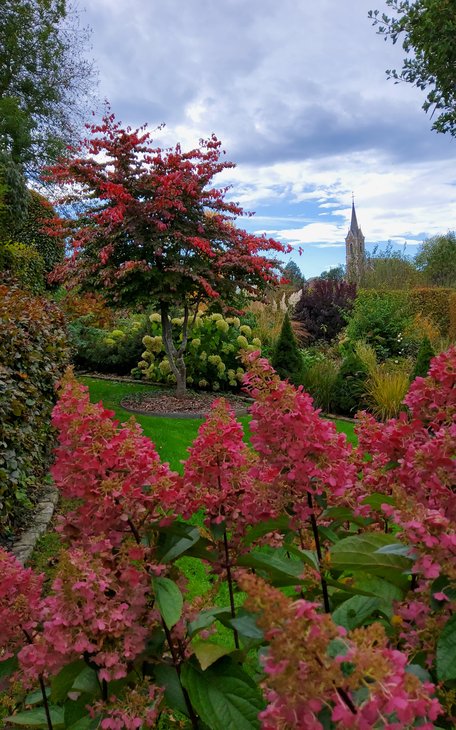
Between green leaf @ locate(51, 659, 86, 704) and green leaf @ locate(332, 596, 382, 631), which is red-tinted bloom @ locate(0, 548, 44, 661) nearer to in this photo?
green leaf @ locate(51, 659, 86, 704)

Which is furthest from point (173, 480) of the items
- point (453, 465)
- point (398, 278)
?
point (398, 278)

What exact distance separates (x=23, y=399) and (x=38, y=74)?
77.4ft

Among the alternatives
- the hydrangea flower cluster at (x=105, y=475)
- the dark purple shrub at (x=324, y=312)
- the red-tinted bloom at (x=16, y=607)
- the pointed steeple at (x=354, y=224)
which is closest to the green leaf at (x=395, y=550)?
the hydrangea flower cluster at (x=105, y=475)

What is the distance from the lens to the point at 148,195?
8352 mm

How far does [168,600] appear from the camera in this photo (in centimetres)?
105

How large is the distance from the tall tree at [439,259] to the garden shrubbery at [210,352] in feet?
57.1

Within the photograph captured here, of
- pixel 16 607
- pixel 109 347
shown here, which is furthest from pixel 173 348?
pixel 16 607

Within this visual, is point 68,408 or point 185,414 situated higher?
point 68,408

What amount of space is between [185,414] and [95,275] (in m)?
2.50

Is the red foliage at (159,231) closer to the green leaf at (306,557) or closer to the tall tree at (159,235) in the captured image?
the tall tree at (159,235)

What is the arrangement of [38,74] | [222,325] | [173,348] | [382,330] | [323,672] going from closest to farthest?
[323,672] → [173,348] → [222,325] → [382,330] → [38,74]

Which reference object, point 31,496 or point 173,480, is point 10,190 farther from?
point 173,480

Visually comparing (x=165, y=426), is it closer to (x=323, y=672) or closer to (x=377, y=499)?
(x=377, y=499)

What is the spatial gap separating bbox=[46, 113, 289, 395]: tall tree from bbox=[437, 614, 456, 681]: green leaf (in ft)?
22.3
